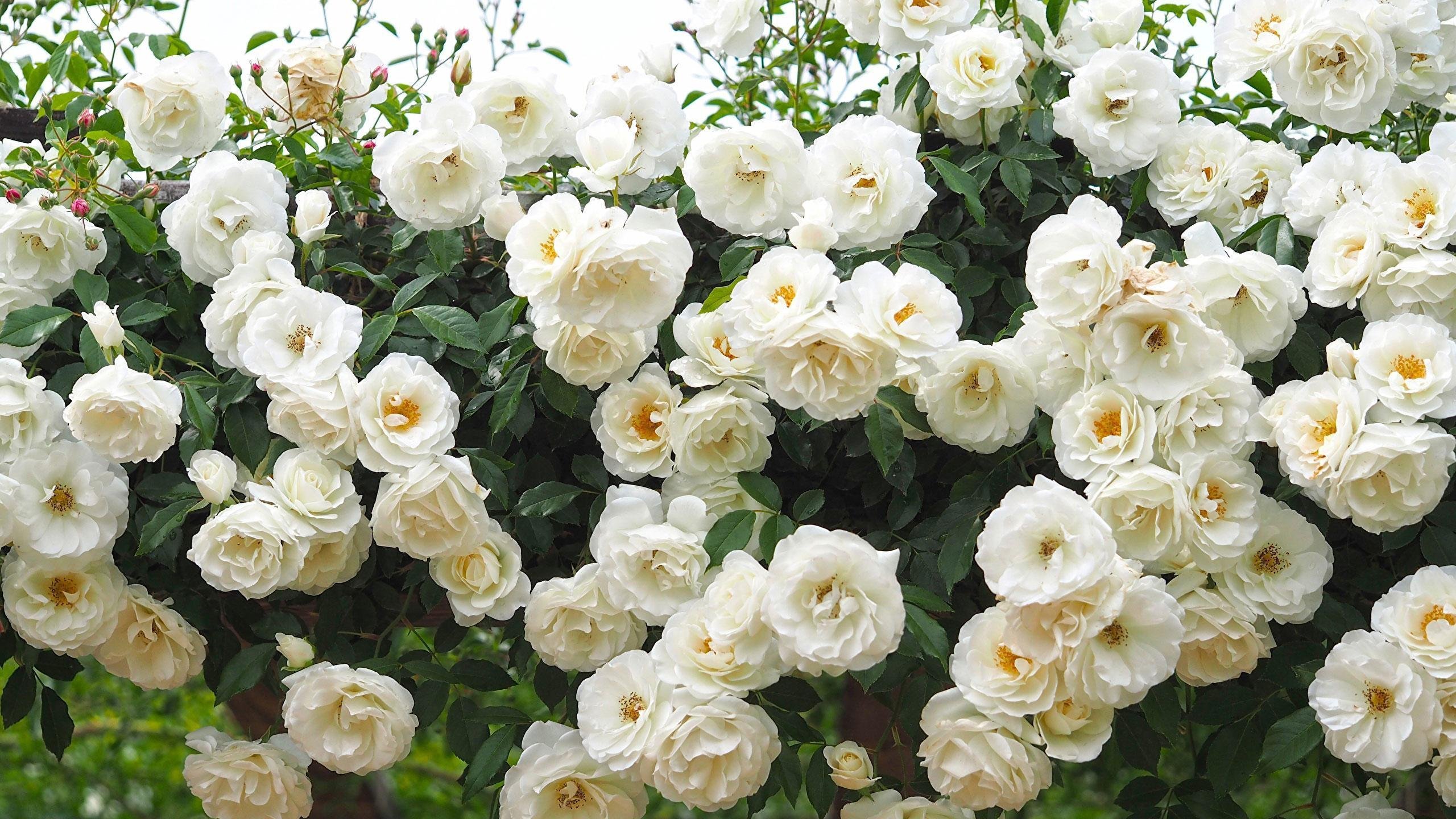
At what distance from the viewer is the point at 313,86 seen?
142 centimetres

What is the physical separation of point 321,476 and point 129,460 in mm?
179

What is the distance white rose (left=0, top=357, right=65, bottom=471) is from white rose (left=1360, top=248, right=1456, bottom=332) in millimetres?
1230

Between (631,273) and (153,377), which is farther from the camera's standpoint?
(153,377)

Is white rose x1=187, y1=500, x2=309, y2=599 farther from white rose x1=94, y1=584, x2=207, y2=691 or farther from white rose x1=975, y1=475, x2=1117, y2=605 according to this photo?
white rose x1=975, y1=475, x2=1117, y2=605

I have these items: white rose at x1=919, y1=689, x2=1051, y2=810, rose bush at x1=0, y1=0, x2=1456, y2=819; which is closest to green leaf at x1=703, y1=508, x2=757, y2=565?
rose bush at x1=0, y1=0, x2=1456, y2=819

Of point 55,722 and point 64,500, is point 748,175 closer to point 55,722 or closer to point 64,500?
point 64,500

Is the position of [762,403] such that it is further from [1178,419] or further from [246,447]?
[246,447]

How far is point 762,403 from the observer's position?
1.13m

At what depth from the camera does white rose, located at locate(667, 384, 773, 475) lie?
108 cm

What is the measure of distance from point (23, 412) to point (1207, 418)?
1.08m

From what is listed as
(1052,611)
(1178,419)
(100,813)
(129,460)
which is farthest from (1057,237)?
(100,813)

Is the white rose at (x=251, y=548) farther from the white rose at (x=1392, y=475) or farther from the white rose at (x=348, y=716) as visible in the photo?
the white rose at (x=1392, y=475)

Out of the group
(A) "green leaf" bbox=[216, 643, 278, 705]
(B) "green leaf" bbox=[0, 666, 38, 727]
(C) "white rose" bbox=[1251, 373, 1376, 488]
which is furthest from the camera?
(B) "green leaf" bbox=[0, 666, 38, 727]

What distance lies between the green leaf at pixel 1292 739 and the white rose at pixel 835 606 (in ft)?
1.22
